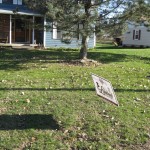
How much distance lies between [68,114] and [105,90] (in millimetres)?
1156

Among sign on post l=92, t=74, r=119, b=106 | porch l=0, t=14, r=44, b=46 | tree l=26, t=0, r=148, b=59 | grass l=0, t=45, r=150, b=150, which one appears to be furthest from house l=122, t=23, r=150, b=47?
sign on post l=92, t=74, r=119, b=106

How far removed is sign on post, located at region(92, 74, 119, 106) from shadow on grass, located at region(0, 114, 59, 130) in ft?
3.25

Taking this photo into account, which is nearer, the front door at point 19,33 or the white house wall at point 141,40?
the front door at point 19,33

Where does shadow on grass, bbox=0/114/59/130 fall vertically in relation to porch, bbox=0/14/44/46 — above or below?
below

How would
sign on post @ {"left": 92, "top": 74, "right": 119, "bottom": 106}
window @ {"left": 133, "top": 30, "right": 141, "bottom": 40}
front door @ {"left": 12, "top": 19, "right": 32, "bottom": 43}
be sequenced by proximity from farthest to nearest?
window @ {"left": 133, "top": 30, "right": 141, "bottom": 40}
front door @ {"left": 12, "top": 19, "right": 32, "bottom": 43}
sign on post @ {"left": 92, "top": 74, "right": 119, "bottom": 106}

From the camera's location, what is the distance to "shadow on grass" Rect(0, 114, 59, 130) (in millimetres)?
→ 6453

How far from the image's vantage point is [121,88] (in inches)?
384

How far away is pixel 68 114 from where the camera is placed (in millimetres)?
7191

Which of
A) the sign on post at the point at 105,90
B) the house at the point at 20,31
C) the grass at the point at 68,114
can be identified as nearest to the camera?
the grass at the point at 68,114

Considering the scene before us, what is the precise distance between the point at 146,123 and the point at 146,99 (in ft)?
6.05

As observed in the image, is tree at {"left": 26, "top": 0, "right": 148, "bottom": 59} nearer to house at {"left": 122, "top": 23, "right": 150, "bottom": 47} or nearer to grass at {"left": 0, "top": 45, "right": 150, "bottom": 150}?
grass at {"left": 0, "top": 45, "right": 150, "bottom": 150}

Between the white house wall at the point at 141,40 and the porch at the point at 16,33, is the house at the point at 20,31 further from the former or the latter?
the white house wall at the point at 141,40

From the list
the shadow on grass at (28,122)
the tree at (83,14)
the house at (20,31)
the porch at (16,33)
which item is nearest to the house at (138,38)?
A: the house at (20,31)

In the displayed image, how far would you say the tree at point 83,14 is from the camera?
1358cm
